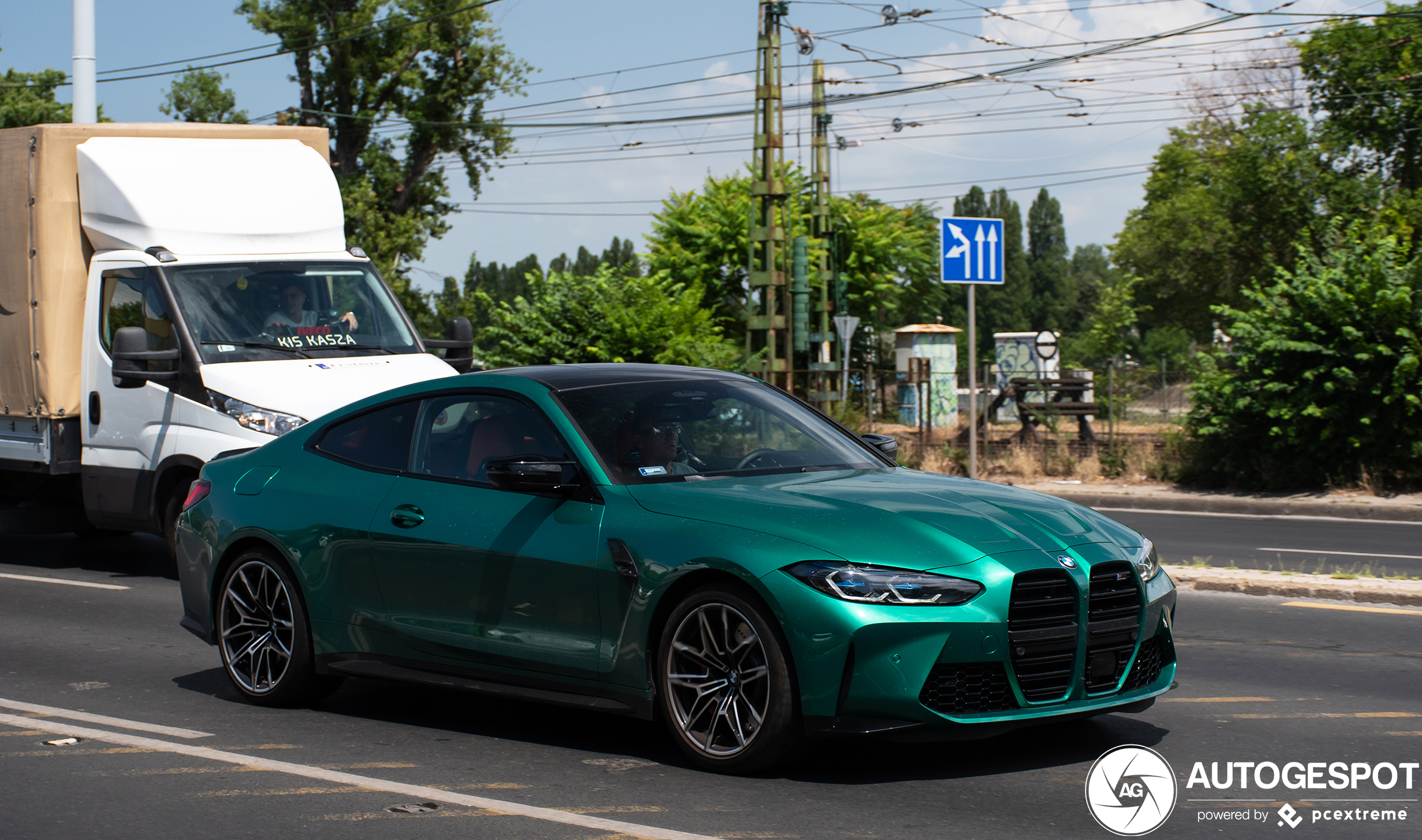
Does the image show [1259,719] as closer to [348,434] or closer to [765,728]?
Answer: [765,728]

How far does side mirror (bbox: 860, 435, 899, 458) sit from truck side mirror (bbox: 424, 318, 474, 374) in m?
6.14

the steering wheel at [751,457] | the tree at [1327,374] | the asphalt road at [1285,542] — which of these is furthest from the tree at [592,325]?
the steering wheel at [751,457]

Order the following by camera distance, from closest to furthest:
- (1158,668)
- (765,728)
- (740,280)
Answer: (765,728) → (1158,668) → (740,280)

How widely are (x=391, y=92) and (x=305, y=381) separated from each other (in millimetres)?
43544

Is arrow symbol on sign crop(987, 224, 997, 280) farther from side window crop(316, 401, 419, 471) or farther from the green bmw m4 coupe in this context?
side window crop(316, 401, 419, 471)

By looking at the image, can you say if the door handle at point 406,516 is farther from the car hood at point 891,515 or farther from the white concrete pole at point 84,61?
the white concrete pole at point 84,61

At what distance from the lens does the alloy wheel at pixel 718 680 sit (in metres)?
5.06

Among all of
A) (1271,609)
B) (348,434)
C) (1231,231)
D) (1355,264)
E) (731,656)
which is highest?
(1231,231)

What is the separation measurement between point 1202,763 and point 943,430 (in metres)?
19.1

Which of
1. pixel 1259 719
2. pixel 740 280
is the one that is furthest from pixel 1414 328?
pixel 740 280

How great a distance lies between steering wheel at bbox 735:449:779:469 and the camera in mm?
5906

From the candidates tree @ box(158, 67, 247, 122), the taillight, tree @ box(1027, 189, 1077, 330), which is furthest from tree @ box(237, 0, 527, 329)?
tree @ box(1027, 189, 1077, 330)

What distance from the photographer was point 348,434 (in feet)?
21.8

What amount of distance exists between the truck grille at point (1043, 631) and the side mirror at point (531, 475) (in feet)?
5.88
